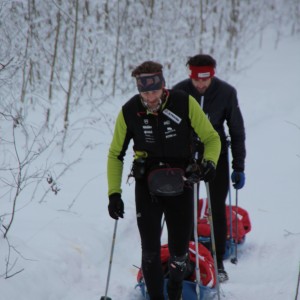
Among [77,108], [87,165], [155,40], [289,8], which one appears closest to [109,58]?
[155,40]

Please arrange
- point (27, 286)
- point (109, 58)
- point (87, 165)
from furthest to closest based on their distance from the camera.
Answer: point (109, 58)
point (87, 165)
point (27, 286)

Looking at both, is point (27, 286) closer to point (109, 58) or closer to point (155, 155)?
point (155, 155)

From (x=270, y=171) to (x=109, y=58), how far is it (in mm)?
6694

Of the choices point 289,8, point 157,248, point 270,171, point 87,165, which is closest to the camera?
point 157,248

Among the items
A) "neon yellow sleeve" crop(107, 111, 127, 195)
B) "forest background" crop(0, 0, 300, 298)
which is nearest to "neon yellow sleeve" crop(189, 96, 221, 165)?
"neon yellow sleeve" crop(107, 111, 127, 195)

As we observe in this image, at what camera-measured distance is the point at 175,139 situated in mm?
3164

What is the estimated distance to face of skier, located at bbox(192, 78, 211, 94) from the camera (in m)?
3.99

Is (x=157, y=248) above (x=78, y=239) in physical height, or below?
above

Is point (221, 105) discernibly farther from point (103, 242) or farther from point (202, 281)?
point (103, 242)

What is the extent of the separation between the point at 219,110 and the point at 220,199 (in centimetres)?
96

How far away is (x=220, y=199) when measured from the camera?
4441 mm

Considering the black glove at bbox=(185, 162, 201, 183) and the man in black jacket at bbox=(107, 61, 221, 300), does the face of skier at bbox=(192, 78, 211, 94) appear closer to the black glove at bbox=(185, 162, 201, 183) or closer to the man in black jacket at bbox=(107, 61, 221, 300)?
the man in black jacket at bbox=(107, 61, 221, 300)

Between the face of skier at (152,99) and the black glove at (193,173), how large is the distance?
0.51 meters

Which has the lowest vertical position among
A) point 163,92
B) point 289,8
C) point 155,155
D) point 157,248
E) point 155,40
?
point 157,248
